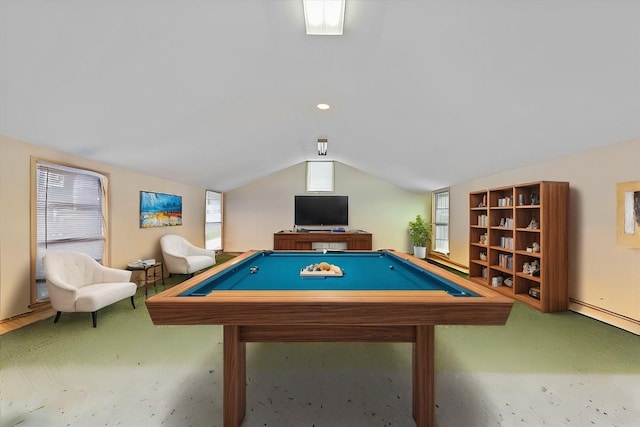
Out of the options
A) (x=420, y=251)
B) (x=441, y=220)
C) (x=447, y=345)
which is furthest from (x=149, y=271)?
(x=441, y=220)

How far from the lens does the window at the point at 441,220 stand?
7309 mm

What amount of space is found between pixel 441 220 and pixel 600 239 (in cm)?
449

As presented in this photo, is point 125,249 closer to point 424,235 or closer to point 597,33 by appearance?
point 597,33

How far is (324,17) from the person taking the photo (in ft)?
7.05

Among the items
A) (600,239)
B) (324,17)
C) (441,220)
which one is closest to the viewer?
(324,17)

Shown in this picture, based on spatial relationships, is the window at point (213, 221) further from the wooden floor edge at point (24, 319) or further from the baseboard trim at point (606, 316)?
the baseboard trim at point (606, 316)

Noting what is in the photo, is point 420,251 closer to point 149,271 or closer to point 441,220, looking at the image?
point 441,220

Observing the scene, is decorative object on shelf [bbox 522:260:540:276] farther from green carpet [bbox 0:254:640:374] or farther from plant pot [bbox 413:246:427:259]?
plant pot [bbox 413:246:427:259]

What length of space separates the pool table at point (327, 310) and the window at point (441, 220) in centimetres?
564

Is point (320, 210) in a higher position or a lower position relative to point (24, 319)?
higher

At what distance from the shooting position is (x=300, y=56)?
8.74ft

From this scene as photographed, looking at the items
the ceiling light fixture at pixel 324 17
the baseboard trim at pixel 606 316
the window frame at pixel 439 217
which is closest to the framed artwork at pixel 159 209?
the ceiling light fixture at pixel 324 17

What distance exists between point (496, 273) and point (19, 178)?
20.5 ft

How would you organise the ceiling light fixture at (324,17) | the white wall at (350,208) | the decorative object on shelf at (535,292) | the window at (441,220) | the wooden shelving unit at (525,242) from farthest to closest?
the white wall at (350,208) < the window at (441,220) < the decorative object on shelf at (535,292) < the wooden shelving unit at (525,242) < the ceiling light fixture at (324,17)
